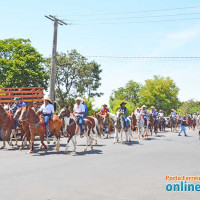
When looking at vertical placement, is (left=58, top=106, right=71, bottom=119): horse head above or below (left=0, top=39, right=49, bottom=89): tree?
below

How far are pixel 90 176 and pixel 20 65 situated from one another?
119 ft

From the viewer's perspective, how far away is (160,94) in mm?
88625

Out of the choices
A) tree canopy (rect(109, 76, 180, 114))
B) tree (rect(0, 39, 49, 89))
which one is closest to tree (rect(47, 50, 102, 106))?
tree (rect(0, 39, 49, 89))

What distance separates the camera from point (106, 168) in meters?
9.27

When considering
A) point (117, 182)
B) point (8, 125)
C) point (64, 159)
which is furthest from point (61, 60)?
point (117, 182)

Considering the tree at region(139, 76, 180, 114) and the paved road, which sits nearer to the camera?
the paved road

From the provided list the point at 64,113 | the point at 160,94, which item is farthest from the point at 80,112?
the point at 160,94

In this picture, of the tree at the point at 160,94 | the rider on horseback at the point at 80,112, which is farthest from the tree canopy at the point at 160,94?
the rider on horseback at the point at 80,112

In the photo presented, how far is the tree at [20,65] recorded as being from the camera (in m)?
41.0

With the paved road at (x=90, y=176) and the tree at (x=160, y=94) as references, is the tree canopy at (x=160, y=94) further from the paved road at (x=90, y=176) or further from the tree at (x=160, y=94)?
the paved road at (x=90, y=176)

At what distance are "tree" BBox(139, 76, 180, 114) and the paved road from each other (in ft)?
253

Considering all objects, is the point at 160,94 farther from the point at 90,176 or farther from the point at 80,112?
the point at 90,176

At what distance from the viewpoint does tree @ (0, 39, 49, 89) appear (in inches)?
1615

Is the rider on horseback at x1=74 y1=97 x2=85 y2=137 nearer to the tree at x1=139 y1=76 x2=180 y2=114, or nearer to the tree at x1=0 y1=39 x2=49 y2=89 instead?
the tree at x1=0 y1=39 x2=49 y2=89
